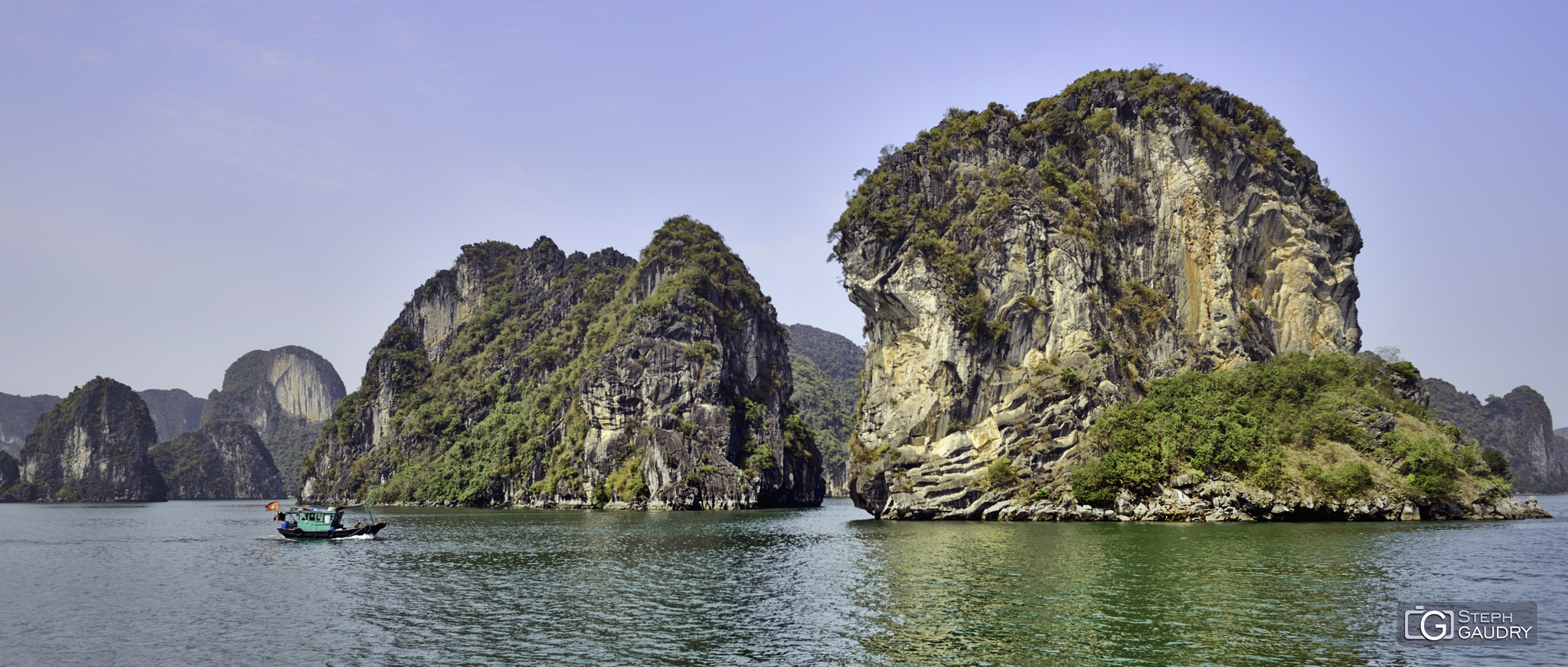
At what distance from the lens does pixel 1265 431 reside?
224 ft

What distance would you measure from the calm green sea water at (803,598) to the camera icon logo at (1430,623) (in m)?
0.74

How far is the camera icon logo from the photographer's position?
2412cm

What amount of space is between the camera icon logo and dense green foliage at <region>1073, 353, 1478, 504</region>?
1592 inches

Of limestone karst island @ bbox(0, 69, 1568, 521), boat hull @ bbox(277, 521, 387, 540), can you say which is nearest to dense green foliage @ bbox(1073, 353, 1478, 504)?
limestone karst island @ bbox(0, 69, 1568, 521)

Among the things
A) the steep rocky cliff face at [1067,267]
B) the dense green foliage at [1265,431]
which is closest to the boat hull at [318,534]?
the steep rocky cliff face at [1067,267]

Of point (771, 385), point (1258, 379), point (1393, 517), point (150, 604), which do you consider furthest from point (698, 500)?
point (150, 604)

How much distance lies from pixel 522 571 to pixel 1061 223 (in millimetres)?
59719

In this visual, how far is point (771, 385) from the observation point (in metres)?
139

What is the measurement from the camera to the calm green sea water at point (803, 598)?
2378 centimetres

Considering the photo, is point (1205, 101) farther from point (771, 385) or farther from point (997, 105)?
point (771, 385)

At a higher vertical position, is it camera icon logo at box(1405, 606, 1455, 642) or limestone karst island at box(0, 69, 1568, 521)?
limestone karst island at box(0, 69, 1568, 521)

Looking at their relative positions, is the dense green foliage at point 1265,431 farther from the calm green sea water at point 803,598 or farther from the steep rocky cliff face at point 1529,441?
the steep rocky cliff face at point 1529,441

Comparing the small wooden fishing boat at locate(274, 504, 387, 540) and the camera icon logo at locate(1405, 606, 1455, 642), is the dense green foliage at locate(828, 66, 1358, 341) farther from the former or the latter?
the camera icon logo at locate(1405, 606, 1455, 642)

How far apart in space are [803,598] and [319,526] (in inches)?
1727
